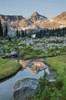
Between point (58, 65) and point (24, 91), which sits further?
point (58, 65)

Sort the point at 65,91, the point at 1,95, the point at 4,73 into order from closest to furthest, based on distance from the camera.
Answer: the point at 65,91 → the point at 1,95 → the point at 4,73

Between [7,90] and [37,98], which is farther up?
[37,98]

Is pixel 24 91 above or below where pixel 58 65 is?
above

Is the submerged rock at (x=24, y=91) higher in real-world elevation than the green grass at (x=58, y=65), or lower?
higher

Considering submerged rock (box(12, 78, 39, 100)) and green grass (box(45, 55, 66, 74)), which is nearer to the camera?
submerged rock (box(12, 78, 39, 100))

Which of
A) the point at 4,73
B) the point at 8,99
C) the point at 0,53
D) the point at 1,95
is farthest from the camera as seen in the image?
the point at 0,53

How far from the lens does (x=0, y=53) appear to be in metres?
73.0

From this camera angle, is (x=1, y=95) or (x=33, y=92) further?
(x=1, y=95)

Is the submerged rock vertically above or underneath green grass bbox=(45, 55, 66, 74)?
above

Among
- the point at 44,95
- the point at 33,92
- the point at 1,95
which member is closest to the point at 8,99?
the point at 1,95

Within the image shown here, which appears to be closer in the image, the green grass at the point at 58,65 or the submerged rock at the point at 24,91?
the submerged rock at the point at 24,91

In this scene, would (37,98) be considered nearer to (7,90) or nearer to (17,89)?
(17,89)

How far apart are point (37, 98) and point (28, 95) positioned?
2.24 meters

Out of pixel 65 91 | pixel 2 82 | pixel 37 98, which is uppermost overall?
Result: pixel 65 91
